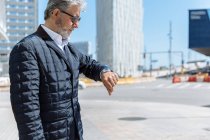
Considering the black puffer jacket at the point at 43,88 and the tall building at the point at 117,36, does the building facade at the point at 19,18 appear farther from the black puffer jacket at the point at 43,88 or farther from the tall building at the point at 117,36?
the black puffer jacket at the point at 43,88

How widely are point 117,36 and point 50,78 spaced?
349 feet

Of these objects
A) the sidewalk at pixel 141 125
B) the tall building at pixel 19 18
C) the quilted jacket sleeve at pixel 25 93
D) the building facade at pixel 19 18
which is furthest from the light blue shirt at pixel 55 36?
the tall building at pixel 19 18

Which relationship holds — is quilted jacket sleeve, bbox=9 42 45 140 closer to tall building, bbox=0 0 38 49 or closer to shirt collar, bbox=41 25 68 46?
shirt collar, bbox=41 25 68 46

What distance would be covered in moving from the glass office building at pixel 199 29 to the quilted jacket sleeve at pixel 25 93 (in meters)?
40.3

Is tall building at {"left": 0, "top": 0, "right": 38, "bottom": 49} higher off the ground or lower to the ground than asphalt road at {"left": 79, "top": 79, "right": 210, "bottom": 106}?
higher

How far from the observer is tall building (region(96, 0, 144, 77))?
107m

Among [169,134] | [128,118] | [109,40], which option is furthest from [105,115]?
[109,40]

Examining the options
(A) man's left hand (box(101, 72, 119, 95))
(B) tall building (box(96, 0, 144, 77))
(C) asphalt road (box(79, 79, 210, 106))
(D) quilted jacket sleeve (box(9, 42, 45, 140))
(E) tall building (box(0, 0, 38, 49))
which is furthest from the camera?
(B) tall building (box(96, 0, 144, 77))

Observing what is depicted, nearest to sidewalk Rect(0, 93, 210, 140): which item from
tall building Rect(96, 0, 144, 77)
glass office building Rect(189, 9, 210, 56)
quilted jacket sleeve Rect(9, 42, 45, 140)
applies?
quilted jacket sleeve Rect(9, 42, 45, 140)

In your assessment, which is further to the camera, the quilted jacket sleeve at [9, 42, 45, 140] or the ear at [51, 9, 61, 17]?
the ear at [51, 9, 61, 17]

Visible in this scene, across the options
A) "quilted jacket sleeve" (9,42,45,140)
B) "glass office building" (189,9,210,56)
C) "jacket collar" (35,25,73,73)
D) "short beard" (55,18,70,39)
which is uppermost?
"glass office building" (189,9,210,56)

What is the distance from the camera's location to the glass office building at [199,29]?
4262 centimetres

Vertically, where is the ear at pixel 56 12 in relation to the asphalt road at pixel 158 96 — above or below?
above

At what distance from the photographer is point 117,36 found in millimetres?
109125
